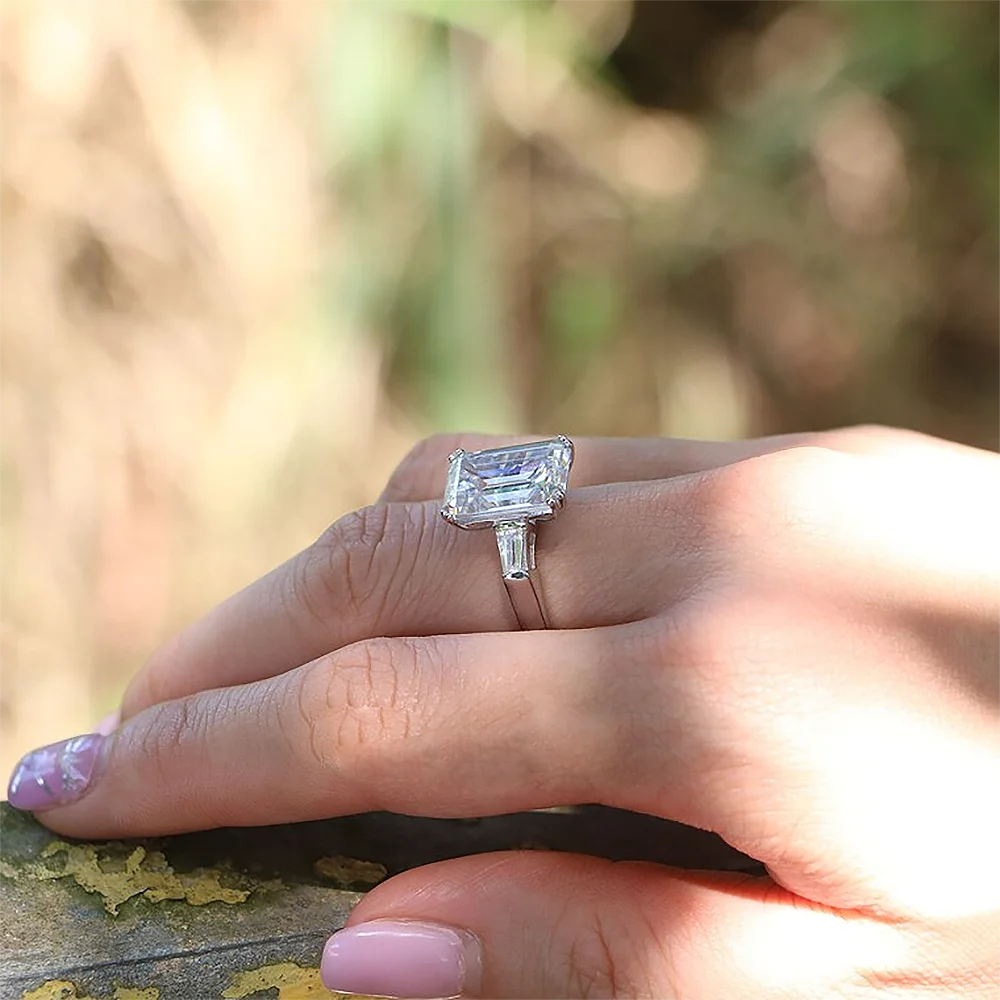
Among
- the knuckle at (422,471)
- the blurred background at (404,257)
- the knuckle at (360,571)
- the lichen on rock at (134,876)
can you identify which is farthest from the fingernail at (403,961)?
the blurred background at (404,257)

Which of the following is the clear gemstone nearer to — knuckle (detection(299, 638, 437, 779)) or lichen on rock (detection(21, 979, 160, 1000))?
knuckle (detection(299, 638, 437, 779))

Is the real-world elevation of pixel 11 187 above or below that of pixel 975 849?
above

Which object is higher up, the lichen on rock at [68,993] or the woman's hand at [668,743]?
the woman's hand at [668,743]

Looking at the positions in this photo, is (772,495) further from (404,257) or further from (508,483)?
(404,257)

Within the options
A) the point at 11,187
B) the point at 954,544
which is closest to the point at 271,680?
the point at 954,544

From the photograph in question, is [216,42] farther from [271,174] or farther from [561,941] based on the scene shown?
[561,941]

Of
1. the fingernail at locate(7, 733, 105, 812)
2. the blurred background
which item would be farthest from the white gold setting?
the blurred background

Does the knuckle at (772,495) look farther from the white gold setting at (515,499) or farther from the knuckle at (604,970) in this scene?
the knuckle at (604,970)
